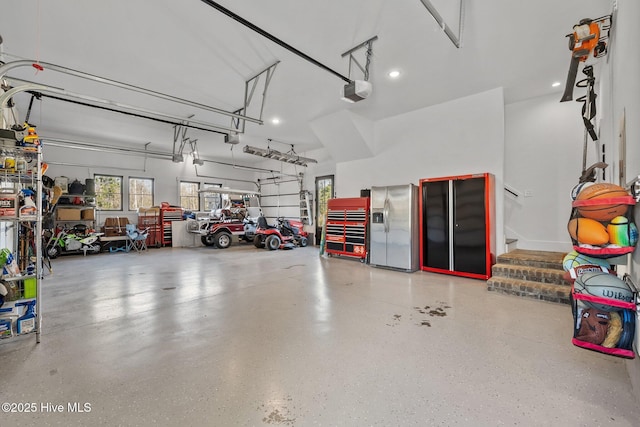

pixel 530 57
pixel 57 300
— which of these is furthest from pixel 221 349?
pixel 530 57

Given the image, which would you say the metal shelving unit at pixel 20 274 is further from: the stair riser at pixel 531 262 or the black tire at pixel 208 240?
the black tire at pixel 208 240

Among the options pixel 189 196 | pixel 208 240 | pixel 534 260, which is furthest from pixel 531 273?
pixel 189 196

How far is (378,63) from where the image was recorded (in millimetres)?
→ 4004

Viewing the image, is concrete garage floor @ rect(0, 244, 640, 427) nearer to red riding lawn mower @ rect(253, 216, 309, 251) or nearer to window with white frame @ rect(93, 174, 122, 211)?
red riding lawn mower @ rect(253, 216, 309, 251)

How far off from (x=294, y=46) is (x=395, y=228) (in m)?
3.73

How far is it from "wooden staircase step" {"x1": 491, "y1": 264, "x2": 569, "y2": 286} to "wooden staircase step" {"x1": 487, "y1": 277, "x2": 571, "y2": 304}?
0.07 metres

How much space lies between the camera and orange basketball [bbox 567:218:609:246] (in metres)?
1.60

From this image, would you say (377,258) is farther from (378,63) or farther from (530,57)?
(530,57)

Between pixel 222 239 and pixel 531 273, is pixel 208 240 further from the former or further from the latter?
pixel 531 273

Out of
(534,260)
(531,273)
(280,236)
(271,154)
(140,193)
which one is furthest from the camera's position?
Result: (140,193)

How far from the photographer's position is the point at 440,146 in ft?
18.1

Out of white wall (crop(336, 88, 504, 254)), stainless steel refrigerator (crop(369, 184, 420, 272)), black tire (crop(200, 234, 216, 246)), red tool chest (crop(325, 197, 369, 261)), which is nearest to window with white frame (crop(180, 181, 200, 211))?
black tire (crop(200, 234, 216, 246))

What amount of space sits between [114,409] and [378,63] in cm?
474

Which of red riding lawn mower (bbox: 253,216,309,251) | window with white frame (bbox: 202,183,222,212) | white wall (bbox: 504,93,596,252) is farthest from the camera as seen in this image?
window with white frame (bbox: 202,183,222,212)
